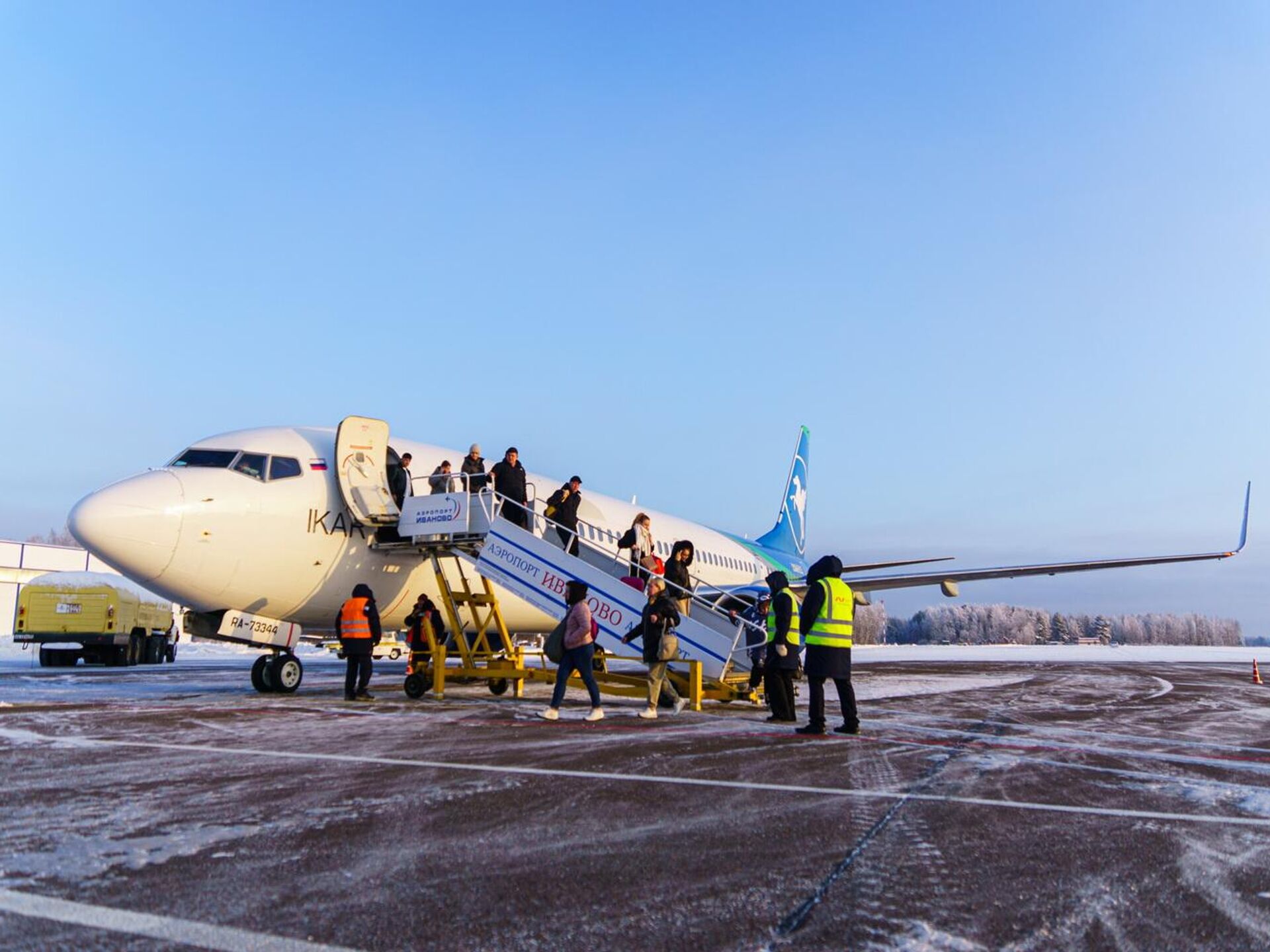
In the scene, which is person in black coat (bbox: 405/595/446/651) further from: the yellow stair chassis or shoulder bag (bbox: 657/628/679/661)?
shoulder bag (bbox: 657/628/679/661)

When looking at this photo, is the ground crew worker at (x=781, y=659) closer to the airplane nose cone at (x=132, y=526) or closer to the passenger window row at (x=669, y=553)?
the passenger window row at (x=669, y=553)

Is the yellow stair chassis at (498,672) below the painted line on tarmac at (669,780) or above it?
above

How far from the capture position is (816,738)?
8727 millimetres

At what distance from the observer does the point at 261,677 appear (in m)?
12.9

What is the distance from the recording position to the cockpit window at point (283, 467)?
42.3ft

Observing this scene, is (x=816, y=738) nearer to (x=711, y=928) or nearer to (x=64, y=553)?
(x=711, y=928)

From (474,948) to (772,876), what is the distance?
1363mm

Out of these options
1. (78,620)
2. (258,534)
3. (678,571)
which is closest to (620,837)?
(678,571)

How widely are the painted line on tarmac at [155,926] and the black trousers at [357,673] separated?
8.70m

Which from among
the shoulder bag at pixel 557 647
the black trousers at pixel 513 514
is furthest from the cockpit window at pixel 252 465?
the shoulder bag at pixel 557 647

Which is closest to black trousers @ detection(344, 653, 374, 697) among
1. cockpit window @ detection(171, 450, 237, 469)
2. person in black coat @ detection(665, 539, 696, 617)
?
cockpit window @ detection(171, 450, 237, 469)

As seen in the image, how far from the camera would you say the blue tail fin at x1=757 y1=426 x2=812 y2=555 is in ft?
111

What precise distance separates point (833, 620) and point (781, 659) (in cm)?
139

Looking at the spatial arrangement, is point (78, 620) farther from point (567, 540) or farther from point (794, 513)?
point (794, 513)
